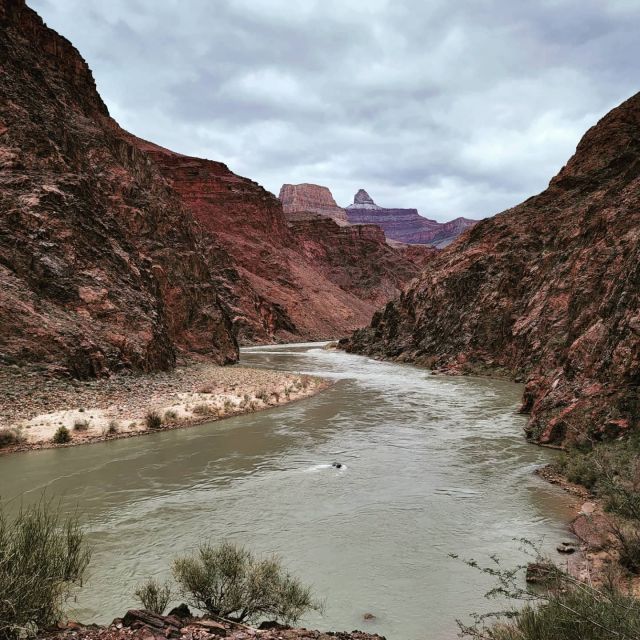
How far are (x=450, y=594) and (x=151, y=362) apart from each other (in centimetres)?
2086

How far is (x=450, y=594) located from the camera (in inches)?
246

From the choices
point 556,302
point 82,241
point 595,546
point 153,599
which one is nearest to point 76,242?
point 82,241

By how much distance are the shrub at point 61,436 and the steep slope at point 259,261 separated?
177 feet

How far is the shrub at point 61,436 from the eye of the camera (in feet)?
45.2

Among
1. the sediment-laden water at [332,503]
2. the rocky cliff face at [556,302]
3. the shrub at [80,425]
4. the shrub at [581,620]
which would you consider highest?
the rocky cliff face at [556,302]

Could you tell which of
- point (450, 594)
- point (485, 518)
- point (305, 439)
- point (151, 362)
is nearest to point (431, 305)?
point (151, 362)

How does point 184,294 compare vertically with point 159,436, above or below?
above

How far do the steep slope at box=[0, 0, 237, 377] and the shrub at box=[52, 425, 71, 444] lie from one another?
5.04 metres

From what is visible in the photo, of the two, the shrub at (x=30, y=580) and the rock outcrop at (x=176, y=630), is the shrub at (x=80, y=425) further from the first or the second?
the rock outcrop at (x=176, y=630)

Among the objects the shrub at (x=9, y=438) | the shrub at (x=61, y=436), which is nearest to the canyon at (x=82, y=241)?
the shrub at (x=9, y=438)

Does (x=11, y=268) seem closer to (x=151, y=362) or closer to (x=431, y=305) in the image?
(x=151, y=362)

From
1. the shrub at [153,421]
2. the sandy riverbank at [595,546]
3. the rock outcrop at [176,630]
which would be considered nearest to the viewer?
the rock outcrop at [176,630]

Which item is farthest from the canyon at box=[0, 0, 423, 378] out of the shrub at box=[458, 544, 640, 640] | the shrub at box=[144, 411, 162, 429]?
the shrub at box=[458, 544, 640, 640]

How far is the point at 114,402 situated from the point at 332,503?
11.6m
